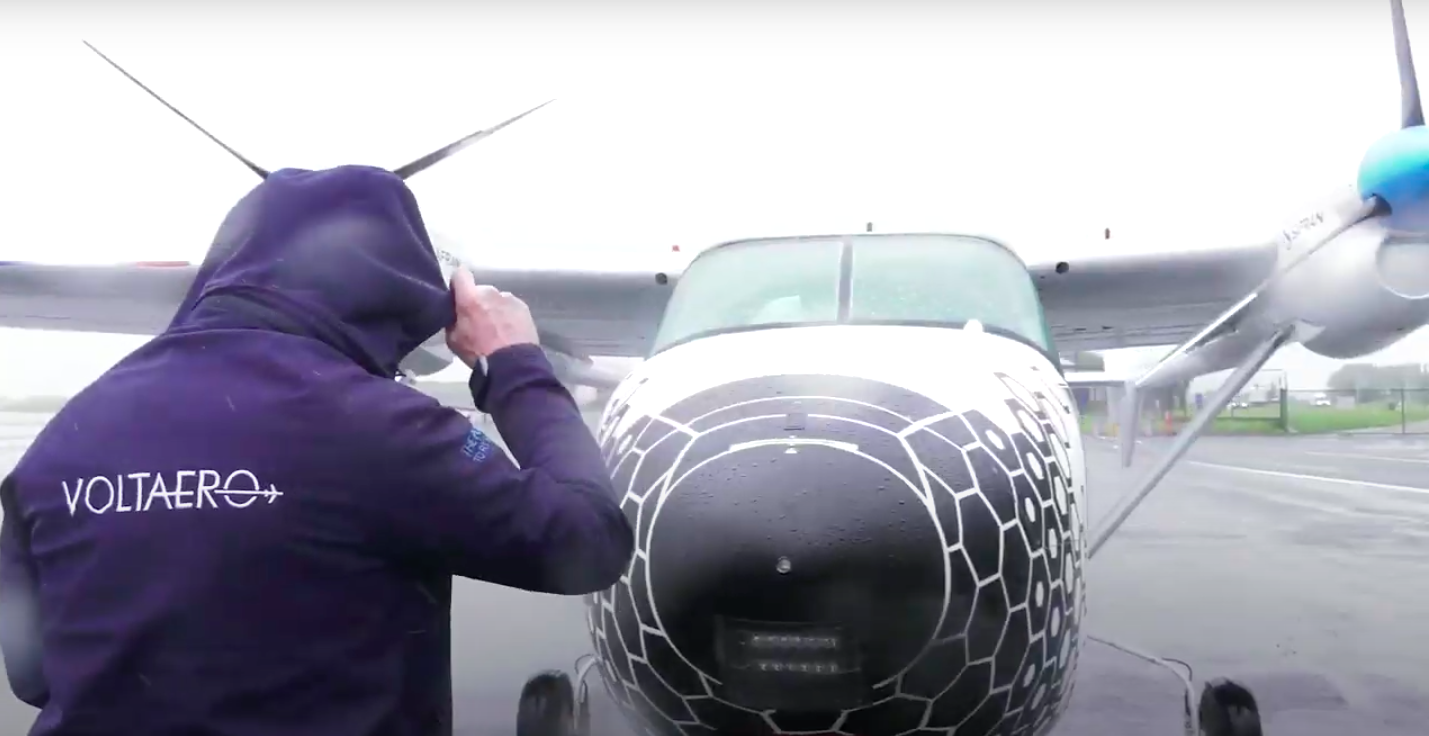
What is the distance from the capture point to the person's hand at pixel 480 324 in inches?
77.0

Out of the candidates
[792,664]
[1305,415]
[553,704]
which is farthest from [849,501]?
[1305,415]

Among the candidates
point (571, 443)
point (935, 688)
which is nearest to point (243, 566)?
point (571, 443)

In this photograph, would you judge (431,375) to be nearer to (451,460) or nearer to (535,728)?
(535,728)

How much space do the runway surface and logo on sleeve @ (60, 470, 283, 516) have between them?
4.23 m

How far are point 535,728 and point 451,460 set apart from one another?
11.4ft

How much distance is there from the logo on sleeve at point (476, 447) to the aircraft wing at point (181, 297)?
5.29m

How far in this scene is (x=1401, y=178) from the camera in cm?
621

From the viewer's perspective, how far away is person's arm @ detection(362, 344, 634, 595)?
5.27ft

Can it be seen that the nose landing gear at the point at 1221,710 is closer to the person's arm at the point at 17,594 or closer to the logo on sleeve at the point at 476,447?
the logo on sleeve at the point at 476,447

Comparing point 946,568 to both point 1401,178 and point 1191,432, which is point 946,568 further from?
point 1401,178

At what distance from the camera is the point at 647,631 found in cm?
272

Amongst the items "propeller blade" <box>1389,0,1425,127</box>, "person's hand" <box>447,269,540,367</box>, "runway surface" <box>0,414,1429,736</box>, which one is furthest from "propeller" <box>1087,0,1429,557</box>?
"person's hand" <box>447,269,540,367</box>

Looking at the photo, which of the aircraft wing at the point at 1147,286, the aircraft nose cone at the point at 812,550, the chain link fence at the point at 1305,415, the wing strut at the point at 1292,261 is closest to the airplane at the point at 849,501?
the aircraft nose cone at the point at 812,550

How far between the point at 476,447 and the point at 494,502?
0.34 feet
